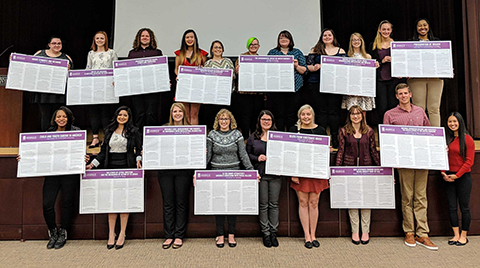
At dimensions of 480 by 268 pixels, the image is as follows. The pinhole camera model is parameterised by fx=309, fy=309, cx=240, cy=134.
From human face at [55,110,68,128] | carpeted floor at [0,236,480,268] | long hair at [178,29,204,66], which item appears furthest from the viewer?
long hair at [178,29,204,66]

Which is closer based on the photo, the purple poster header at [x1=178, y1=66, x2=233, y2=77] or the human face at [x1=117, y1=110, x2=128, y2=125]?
the human face at [x1=117, y1=110, x2=128, y2=125]

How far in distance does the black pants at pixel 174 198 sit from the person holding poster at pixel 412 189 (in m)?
2.18

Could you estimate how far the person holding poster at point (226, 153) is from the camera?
3021mm

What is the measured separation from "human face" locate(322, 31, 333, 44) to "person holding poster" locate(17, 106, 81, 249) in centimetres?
286

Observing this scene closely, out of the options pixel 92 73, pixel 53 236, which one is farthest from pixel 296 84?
pixel 53 236

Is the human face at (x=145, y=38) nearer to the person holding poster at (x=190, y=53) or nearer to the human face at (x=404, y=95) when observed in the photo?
the person holding poster at (x=190, y=53)

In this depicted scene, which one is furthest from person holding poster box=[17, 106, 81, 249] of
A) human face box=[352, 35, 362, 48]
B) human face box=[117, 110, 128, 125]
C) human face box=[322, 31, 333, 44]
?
human face box=[352, 35, 362, 48]

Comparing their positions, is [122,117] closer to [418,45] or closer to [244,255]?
[244,255]

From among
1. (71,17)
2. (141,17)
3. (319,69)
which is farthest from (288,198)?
(71,17)

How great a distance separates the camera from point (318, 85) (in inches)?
142

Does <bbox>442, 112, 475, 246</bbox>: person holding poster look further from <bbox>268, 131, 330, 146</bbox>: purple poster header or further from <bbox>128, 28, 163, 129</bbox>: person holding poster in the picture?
<bbox>128, 28, 163, 129</bbox>: person holding poster

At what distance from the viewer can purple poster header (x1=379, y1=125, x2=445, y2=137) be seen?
3018mm

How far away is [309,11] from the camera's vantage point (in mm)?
5129

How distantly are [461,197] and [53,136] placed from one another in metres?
4.03
